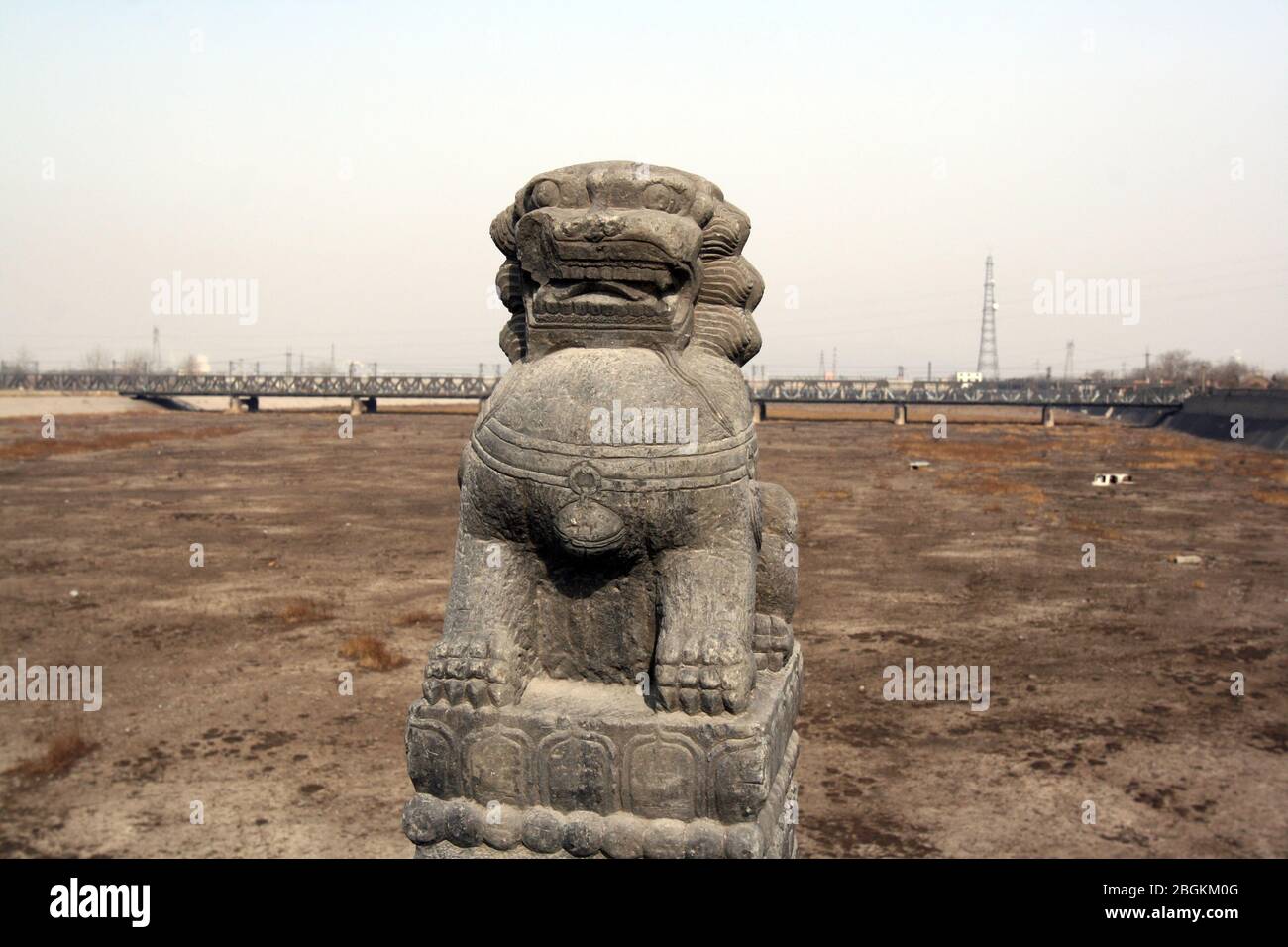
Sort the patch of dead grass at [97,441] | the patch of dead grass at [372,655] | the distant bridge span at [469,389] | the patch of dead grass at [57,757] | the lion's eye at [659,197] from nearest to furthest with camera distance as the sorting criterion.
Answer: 1. the lion's eye at [659,197]
2. the patch of dead grass at [57,757]
3. the patch of dead grass at [372,655]
4. the patch of dead grass at [97,441]
5. the distant bridge span at [469,389]

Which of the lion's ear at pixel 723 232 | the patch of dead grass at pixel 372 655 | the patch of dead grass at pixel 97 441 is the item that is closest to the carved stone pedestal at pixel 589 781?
the lion's ear at pixel 723 232

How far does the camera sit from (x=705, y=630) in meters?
3.28

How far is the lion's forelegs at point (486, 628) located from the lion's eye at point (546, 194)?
1.17m

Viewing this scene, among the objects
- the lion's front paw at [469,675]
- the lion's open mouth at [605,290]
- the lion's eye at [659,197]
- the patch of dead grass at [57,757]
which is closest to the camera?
the lion's front paw at [469,675]

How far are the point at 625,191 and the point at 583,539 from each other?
1.21 metres

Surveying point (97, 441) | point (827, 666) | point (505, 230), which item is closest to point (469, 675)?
point (505, 230)

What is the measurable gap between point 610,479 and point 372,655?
16.9 feet

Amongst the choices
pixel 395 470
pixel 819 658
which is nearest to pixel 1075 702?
pixel 819 658

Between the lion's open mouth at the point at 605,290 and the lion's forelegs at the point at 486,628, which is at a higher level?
the lion's open mouth at the point at 605,290

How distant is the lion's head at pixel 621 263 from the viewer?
11.0 ft

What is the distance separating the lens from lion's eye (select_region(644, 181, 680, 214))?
11.5 feet

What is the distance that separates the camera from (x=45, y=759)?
5750 millimetres

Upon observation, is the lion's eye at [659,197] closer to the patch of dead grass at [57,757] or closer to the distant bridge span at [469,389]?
the patch of dead grass at [57,757]

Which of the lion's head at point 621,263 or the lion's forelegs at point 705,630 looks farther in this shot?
the lion's head at point 621,263
